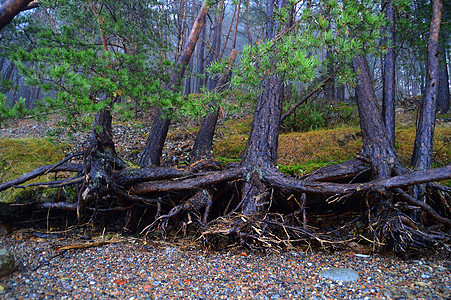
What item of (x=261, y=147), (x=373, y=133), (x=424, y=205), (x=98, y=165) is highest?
(x=373, y=133)

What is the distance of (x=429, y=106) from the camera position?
12.1 feet

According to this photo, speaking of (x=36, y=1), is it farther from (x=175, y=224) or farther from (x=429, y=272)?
(x=429, y=272)

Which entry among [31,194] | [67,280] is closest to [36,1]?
[31,194]

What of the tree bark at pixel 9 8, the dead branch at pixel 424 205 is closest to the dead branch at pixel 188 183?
the dead branch at pixel 424 205

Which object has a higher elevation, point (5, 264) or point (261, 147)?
point (261, 147)

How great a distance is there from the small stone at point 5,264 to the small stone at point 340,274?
2.88 m

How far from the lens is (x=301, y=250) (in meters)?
3.22

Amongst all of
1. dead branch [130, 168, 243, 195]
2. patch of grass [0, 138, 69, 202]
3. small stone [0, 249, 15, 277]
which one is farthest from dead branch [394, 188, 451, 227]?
patch of grass [0, 138, 69, 202]

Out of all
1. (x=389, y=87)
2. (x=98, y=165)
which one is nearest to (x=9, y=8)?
(x=98, y=165)

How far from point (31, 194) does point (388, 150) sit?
16.3 ft

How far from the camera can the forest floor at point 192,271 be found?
2207 millimetres

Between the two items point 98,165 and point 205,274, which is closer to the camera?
point 205,274

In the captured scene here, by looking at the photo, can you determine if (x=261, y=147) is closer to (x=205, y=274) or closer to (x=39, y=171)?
(x=205, y=274)

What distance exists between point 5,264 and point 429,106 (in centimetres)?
523
